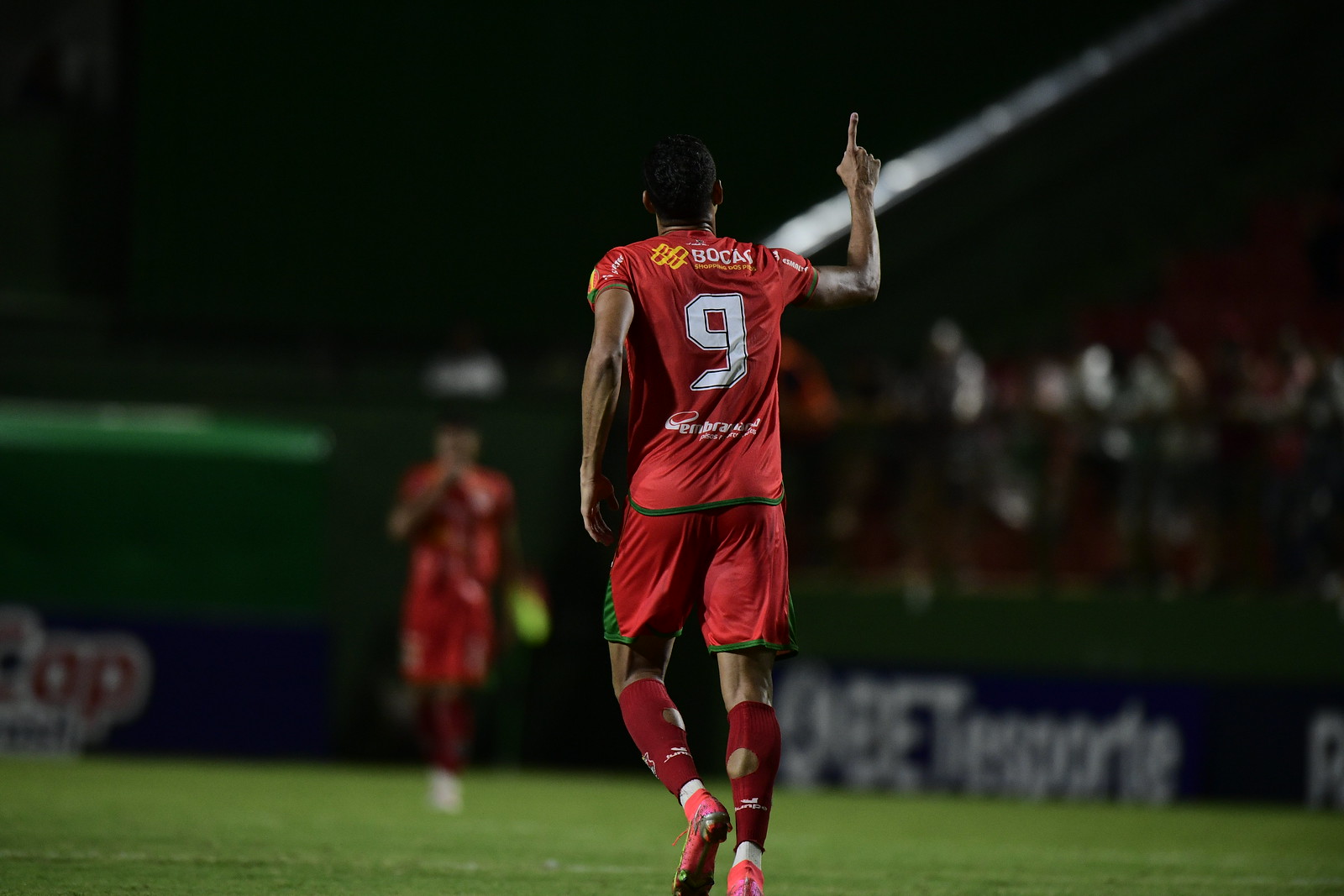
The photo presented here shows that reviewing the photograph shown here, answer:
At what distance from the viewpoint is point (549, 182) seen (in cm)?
1878

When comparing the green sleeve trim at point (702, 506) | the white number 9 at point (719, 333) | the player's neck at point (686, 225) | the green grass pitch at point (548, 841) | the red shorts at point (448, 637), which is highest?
the player's neck at point (686, 225)

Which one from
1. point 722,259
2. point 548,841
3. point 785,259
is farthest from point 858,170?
point 548,841

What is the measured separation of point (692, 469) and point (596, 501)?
322mm

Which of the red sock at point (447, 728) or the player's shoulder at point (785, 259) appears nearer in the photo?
the player's shoulder at point (785, 259)

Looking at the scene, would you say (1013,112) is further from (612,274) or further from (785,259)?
(612,274)

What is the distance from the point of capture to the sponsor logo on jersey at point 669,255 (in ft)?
18.3

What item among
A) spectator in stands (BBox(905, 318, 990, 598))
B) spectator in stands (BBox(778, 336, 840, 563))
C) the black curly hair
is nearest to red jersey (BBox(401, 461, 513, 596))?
spectator in stands (BBox(778, 336, 840, 563))

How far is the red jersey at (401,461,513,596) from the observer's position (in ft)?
38.2

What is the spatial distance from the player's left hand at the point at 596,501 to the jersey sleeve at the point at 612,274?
0.56m

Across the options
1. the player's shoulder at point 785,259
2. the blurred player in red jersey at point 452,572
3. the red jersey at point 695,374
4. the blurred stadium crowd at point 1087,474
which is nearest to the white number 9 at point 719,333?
the red jersey at point 695,374

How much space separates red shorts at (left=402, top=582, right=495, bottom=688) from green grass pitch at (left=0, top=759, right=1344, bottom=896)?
2.58 feet

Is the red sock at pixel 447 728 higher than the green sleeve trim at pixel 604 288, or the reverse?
the green sleeve trim at pixel 604 288

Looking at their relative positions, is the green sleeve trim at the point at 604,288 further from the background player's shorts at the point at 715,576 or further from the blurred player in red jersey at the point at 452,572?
the blurred player in red jersey at the point at 452,572

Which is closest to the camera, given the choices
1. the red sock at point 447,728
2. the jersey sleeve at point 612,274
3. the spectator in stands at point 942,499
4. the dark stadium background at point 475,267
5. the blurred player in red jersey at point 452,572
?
the jersey sleeve at point 612,274
